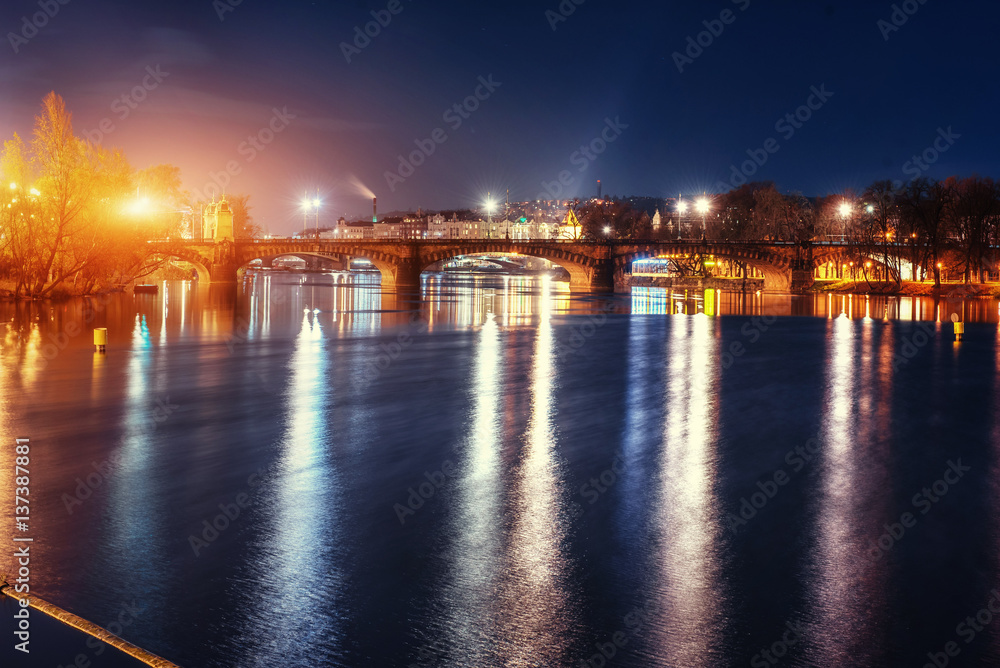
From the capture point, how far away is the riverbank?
91787 millimetres

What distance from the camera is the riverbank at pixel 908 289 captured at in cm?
9179

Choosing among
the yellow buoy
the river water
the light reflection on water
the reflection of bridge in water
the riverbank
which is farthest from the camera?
the reflection of bridge in water

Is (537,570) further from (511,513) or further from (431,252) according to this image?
(431,252)

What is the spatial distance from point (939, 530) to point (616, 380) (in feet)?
50.1

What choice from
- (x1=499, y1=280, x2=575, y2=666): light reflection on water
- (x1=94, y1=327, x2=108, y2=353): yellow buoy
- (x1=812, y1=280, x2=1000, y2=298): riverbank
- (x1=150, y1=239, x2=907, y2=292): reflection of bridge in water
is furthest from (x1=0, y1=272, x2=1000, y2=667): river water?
(x1=150, y1=239, x2=907, y2=292): reflection of bridge in water

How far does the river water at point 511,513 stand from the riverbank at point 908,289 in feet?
238

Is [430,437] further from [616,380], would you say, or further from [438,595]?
[616,380]

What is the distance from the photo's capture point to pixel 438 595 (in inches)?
335

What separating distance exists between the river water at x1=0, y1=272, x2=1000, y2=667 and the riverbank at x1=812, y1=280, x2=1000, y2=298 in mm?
72692

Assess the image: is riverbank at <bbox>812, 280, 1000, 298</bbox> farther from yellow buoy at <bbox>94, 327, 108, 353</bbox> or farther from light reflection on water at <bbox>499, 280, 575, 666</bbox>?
light reflection on water at <bbox>499, 280, 575, 666</bbox>

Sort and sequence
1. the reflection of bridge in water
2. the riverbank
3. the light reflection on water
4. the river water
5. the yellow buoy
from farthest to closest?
the reflection of bridge in water < the riverbank < the yellow buoy < the river water < the light reflection on water

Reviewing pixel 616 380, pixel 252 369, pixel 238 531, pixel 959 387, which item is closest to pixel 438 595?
pixel 238 531

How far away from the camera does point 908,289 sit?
9994 cm

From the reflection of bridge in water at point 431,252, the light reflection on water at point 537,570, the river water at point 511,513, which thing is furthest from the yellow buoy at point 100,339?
the reflection of bridge in water at point 431,252
